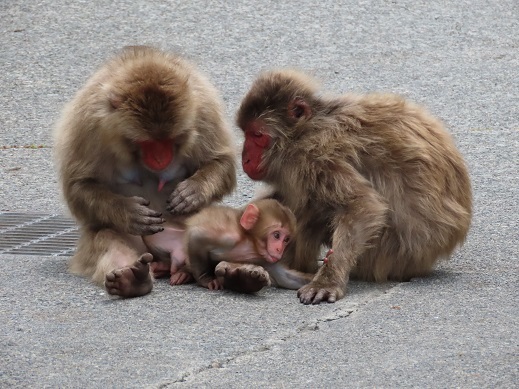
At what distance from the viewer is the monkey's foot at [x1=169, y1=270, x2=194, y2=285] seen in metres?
5.72

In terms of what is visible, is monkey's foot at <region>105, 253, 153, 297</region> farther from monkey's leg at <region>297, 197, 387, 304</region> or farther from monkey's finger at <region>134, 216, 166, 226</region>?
monkey's leg at <region>297, 197, 387, 304</region>

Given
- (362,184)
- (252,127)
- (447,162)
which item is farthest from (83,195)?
(447,162)

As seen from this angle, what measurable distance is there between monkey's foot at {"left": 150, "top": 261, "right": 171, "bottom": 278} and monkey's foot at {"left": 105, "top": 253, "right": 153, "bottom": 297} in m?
0.52

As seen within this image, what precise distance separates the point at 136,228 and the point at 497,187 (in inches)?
112

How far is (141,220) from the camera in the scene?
18.8 feet

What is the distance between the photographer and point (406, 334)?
15.4 feet

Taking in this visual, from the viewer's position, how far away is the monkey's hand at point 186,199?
5.79m

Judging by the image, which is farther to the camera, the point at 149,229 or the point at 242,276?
the point at 149,229

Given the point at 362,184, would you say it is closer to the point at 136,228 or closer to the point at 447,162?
the point at 447,162

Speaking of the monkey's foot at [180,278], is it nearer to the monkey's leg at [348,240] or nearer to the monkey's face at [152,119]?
the monkey's face at [152,119]

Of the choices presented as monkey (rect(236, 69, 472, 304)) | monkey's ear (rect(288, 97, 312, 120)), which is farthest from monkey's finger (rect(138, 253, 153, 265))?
monkey's ear (rect(288, 97, 312, 120))

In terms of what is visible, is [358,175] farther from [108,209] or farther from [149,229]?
[108,209]

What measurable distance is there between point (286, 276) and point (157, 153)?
2.90 ft

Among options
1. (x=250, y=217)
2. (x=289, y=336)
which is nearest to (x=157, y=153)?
(x=250, y=217)
